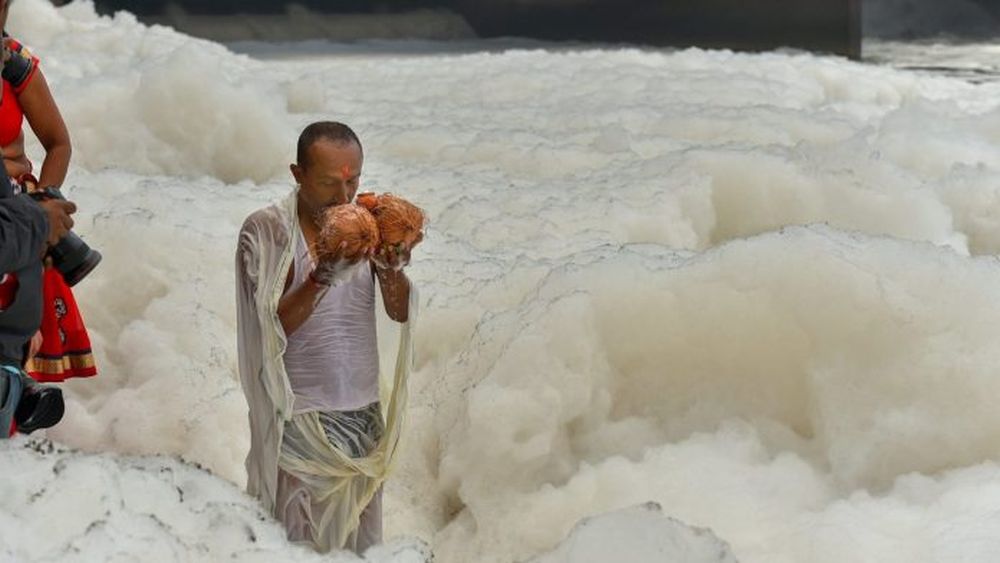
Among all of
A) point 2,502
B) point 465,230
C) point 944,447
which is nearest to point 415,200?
point 465,230

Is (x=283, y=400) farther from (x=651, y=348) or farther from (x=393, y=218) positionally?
(x=651, y=348)

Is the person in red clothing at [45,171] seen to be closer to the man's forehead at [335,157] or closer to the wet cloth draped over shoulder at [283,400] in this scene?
the wet cloth draped over shoulder at [283,400]

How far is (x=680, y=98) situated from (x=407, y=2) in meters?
4.23

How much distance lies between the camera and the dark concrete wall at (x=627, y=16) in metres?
8.41

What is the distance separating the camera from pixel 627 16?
342 inches

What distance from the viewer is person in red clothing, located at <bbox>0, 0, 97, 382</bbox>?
1.63 m

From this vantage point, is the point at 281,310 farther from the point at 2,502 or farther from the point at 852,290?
the point at 852,290

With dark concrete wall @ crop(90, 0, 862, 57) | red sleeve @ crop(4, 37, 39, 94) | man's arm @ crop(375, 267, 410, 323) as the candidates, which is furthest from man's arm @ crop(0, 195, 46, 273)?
dark concrete wall @ crop(90, 0, 862, 57)

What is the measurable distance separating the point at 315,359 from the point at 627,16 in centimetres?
747

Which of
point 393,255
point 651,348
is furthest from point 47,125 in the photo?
point 651,348

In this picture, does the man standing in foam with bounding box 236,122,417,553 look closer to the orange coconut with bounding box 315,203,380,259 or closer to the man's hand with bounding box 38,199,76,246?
the orange coconut with bounding box 315,203,380,259

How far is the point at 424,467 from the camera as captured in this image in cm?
209

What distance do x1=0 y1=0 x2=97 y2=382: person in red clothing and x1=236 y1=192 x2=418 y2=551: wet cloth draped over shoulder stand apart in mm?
256

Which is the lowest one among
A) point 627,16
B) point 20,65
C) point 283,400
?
point 627,16
